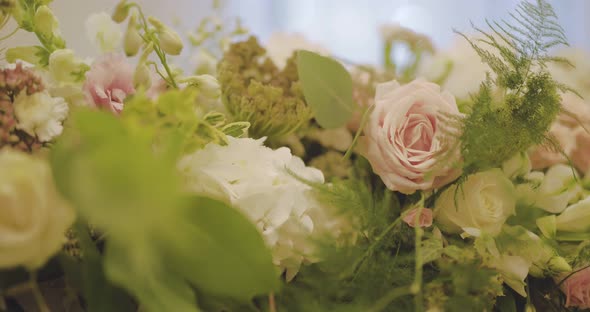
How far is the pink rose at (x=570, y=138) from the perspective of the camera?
0.64 m

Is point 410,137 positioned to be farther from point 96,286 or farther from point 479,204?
point 96,286

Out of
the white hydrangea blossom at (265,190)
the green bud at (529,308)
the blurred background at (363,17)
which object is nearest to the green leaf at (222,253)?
the white hydrangea blossom at (265,190)

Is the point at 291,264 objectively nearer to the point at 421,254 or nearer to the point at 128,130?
the point at 421,254

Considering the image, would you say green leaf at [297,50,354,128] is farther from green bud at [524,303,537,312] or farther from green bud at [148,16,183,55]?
green bud at [524,303,537,312]

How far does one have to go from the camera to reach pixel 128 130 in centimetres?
28

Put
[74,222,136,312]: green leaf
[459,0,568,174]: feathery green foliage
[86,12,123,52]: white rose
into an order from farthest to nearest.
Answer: [86,12,123,52]: white rose, [459,0,568,174]: feathery green foliage, [74,222,136,312]: green leaf

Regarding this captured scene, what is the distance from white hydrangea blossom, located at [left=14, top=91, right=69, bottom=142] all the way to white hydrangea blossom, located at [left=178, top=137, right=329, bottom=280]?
114 mm

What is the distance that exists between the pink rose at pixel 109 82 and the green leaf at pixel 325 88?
0.61 ft

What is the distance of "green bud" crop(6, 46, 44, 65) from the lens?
0.51 m

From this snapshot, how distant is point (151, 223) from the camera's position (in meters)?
0.25

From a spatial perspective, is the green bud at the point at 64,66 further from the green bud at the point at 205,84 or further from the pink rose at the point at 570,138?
the pink rose at the point at 570,138

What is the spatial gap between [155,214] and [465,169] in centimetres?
34

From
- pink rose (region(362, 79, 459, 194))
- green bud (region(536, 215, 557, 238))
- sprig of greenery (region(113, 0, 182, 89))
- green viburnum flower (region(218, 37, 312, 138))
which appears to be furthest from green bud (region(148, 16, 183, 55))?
green bud (region(536, 215, 557, 238))

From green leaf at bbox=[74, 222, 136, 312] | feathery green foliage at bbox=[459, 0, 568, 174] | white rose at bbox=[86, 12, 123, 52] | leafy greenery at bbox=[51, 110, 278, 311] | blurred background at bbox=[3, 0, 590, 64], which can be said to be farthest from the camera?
blurred background at bbox=[3, 0, 590, 64]
